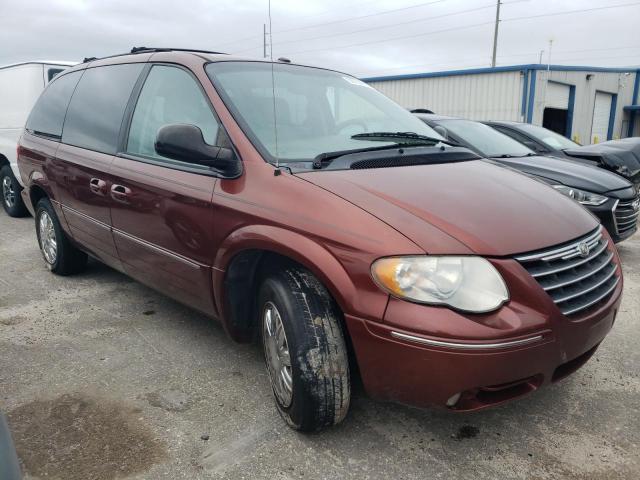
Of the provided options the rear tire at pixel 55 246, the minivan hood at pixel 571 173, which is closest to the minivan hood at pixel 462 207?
the minivan hood at pixel 571 173

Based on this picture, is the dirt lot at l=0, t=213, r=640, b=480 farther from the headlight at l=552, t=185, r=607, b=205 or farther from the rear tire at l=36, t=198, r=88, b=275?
the headlight at l=552, t=185, r=607, b=205

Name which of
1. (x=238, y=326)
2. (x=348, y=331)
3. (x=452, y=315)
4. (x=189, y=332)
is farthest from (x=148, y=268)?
(x=452, y=315)

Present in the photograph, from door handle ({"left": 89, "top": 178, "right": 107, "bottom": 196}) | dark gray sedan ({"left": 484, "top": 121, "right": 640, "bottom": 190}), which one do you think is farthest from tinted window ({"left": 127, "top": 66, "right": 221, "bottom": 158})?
dark gray sedan ({"left": 484, "top": 121, "right": 640, "bottom": 190})

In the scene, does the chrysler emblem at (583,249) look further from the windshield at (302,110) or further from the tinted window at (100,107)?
the tinted window at (100,107)

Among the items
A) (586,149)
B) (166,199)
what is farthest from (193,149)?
(586,149)

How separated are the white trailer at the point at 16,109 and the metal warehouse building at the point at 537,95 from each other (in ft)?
34.8

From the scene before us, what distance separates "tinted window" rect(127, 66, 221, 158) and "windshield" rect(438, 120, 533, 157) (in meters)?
3.64

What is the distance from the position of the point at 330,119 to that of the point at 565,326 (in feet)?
5.39

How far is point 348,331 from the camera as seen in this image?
207cm

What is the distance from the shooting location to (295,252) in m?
2.12

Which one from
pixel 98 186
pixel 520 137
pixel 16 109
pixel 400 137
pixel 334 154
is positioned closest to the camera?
pixel 334 154

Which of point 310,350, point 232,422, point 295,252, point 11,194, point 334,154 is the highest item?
point 334,154

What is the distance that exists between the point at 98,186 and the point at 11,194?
4740mm

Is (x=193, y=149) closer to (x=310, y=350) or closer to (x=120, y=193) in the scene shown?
(x=120, y=193)
